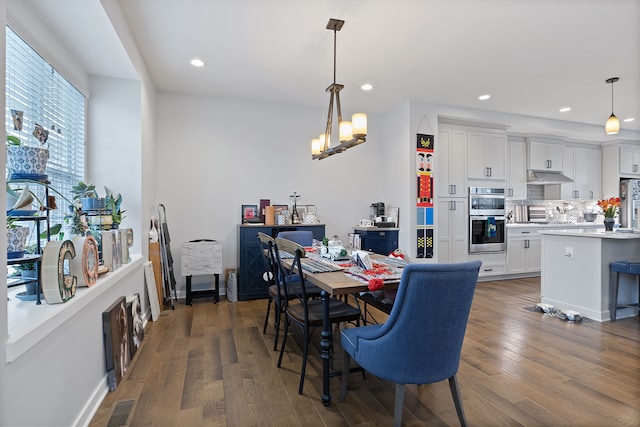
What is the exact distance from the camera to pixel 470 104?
4902mm

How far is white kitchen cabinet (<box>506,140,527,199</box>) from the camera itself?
5.88 metres

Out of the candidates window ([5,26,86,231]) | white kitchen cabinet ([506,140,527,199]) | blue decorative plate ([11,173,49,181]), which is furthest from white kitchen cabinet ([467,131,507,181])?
blue decorative plate ([11,173,49,181])

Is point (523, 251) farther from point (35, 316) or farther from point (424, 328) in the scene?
point (35, 316)

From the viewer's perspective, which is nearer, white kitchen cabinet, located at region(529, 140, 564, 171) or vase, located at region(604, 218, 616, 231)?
vase, located at region(604, 218, 616, 231)

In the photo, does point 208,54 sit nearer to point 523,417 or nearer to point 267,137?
point 267,137

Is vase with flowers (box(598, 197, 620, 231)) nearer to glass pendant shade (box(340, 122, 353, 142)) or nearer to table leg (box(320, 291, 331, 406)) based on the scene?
glass pendant shade (box(340, 122, 353, 142))

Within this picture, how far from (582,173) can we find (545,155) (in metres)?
1.18

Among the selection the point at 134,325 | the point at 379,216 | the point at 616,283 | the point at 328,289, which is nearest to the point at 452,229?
the point at 379,216

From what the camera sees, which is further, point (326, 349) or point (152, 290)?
point (152, 290)

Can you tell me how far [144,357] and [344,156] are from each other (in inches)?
151

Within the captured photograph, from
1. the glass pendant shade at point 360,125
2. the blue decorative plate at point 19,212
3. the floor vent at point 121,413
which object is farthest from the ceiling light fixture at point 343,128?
the floor vent at point 121,413

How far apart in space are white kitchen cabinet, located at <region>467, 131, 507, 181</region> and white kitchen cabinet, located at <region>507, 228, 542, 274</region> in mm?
1040

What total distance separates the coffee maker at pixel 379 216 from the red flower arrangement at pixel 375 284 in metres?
3.12

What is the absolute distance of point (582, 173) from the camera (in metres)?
6.51
